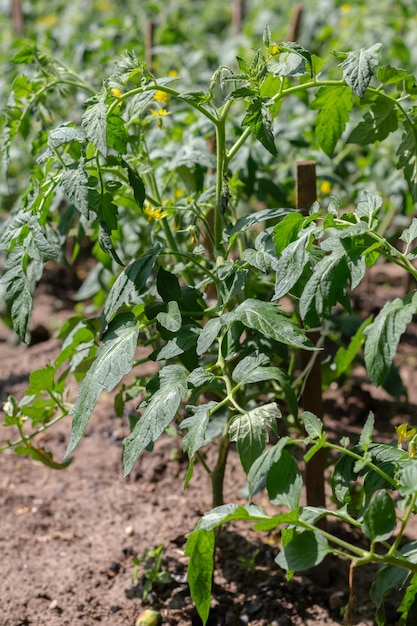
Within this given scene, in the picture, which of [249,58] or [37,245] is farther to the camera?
[249,58]

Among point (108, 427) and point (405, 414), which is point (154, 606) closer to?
point (108, 427)

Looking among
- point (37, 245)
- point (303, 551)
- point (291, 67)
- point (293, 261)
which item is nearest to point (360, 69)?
point (291, 67)

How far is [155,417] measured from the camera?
167 cm

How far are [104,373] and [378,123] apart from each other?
3.16ft

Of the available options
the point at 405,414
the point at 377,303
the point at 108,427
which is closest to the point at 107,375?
the point at 108,427

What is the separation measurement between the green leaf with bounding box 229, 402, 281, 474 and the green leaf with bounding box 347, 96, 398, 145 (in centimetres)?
88

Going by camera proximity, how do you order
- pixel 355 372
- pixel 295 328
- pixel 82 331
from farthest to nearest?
pixel 355 372 → pixel 82 331 → pixel 295 328

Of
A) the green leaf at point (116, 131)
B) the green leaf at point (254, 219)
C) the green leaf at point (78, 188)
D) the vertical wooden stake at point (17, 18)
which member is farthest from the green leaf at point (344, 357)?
the vertical wooden stake at point (17, 18)

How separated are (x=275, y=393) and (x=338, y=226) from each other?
0.81 metres

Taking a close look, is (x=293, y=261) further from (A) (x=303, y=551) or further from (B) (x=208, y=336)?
(A) (x=303, y=551)

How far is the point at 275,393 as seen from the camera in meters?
2.42

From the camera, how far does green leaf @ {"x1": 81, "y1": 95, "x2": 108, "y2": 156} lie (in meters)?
1.70

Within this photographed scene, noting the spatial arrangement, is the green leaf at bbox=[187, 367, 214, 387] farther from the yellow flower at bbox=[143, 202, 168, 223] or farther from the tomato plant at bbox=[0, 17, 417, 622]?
the yellow flower at bbox=[143, 202, 168, 223]

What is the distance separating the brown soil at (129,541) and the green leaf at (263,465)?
2.89ft
